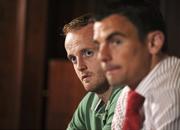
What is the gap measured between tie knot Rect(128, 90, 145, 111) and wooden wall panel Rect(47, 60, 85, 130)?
2.70 meters

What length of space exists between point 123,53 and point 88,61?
1.10 ft

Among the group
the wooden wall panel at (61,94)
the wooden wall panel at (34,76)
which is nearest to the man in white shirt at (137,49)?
the wooden wall panel at (61,94)

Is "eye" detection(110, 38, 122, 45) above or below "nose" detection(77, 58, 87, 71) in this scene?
above

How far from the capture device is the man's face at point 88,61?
1.37 metres

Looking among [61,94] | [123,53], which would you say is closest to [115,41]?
[123,53]

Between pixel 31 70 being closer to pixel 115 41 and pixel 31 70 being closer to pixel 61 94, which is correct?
pixel 61 94

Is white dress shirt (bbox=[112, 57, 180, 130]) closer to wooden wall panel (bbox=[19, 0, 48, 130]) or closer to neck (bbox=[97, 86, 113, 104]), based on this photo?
neck (bbox=[97, 86, 113, 104])

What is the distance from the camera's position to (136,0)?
107cm

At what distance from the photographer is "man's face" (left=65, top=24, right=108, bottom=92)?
1372mm

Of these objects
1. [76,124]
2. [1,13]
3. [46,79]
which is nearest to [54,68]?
[46,79]

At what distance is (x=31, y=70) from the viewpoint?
13.1 feet

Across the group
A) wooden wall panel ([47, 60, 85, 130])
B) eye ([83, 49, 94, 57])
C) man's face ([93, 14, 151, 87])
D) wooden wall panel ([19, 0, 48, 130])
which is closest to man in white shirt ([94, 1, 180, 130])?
man's face ([93, 14, 151, 87])

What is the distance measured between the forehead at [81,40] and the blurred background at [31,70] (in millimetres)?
2460

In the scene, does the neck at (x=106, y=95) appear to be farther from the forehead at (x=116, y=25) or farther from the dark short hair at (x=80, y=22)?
the forehead at (x=116, y=25)
